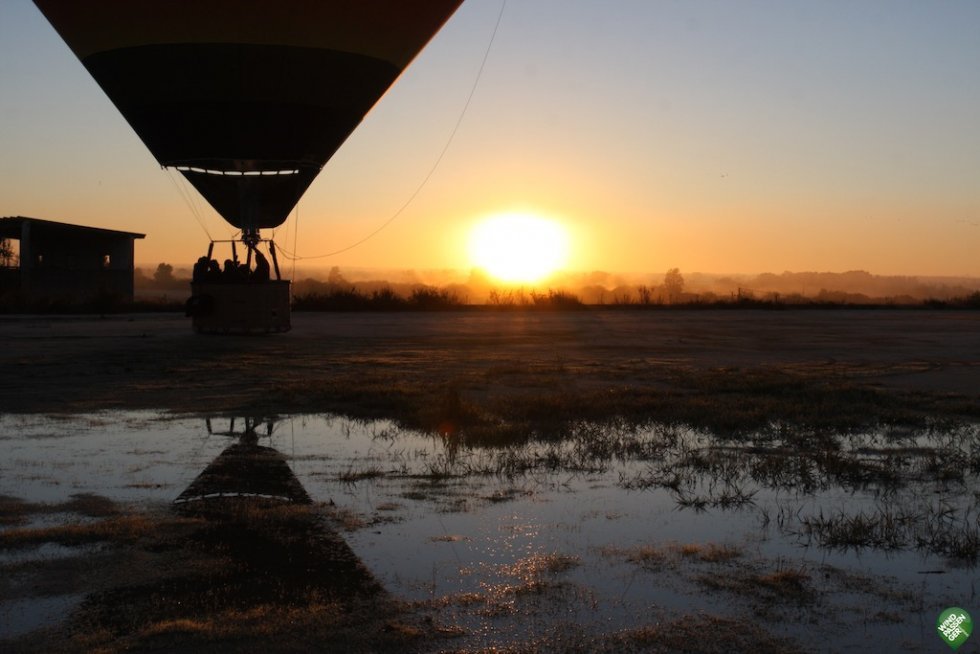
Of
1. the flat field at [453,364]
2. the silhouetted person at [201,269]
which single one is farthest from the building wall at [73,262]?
the silhouetted person at [201,269]

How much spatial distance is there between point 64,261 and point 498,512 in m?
44.0

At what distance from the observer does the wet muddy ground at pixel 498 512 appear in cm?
469

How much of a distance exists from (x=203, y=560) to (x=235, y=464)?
3.09 meters

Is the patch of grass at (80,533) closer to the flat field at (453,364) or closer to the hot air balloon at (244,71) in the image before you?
the flat field at (453,364)

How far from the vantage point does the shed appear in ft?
139

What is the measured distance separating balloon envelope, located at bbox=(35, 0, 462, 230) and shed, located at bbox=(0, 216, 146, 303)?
68.9 feet

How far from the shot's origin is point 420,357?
760 inches

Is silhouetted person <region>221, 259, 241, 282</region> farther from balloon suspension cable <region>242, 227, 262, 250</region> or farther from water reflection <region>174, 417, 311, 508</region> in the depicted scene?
water reflection <region>174, 417, 311, 508</region>

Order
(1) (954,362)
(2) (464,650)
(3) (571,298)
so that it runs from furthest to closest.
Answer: (3) (571,298) → (1) (954,362) → (2) (464,650)

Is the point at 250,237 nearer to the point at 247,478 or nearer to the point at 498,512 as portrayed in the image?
the point at 247,478

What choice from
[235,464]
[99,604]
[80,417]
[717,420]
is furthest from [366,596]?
[80,417]

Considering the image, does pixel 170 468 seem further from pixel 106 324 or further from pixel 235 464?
pixel 106 324

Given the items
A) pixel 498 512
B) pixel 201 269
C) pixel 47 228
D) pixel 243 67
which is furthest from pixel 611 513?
pixel 47 228

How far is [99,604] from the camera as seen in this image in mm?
4883
